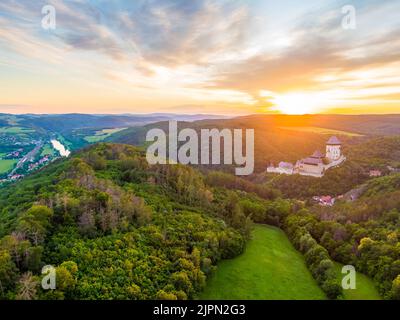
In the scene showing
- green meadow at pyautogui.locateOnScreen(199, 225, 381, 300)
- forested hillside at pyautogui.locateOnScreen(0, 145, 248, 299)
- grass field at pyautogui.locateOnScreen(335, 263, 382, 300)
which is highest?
forested hillside at pyautogui.locateOnScreen(0, 145, 248, 299)

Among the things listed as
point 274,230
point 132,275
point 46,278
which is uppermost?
point 46,278

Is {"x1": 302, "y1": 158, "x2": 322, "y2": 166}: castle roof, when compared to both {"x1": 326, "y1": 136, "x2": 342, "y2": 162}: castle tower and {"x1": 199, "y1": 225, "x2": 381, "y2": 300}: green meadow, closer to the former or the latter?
{"x1": 326, "y1": 136, "x2": 342, "y2": 162}: castle tower

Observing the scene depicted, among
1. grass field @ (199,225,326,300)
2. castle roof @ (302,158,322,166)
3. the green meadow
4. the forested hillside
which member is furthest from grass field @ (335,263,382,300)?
castle roof @ (302,158,322,166)

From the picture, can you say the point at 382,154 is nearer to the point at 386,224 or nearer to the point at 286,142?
the point at 286,142

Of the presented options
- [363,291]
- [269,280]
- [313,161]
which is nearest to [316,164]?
[313,161]

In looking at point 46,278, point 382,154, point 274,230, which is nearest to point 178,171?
point 274,230

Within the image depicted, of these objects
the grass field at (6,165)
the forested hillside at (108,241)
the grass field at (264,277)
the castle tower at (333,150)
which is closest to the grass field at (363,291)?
the grass field at (264,277)
